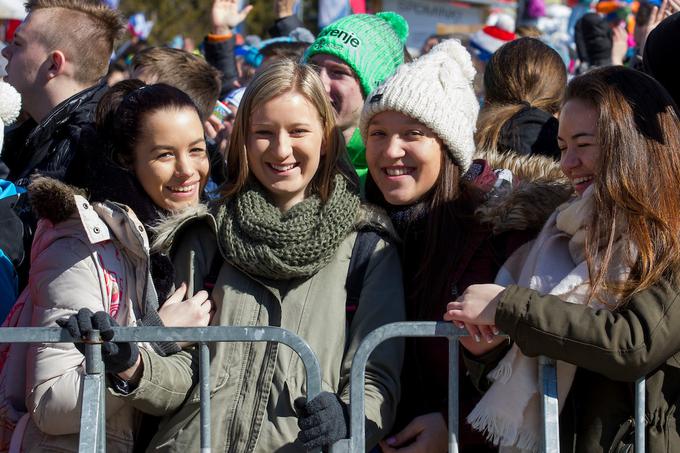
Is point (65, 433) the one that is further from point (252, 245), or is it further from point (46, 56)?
point (46, 56)

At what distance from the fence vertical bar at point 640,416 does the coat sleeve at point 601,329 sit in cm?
5

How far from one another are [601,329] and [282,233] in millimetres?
1140

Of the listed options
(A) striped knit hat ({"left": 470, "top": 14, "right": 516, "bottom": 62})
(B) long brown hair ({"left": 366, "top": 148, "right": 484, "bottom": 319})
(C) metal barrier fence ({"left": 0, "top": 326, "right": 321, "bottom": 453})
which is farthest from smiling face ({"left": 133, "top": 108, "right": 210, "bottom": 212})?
(A) striped knit hat ({"left": 470, "top": 14, "right": 516, "bottom": 62})

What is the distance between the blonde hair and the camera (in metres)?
3.68

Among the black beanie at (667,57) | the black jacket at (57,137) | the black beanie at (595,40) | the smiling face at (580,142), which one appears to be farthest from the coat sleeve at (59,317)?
the black beanie at (595,40)

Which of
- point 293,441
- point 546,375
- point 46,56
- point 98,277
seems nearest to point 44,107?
point 46,56

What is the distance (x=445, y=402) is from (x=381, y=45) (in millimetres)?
2201

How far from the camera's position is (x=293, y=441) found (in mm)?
3273

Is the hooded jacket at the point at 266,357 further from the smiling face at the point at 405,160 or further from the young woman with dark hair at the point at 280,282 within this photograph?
the smiling face at the point at 405,160

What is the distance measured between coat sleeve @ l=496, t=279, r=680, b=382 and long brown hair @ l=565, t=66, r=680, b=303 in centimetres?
7

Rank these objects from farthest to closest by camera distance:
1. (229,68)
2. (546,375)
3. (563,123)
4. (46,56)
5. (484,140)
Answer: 1. (229,68)
2. (46,56)
3. (484,140)
4. (563,123)
5. (546,375)

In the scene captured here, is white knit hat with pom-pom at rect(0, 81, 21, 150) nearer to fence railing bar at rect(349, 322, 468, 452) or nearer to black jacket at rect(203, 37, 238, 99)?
Answer: fence railing bar at rect(349, 322, 468, 452)

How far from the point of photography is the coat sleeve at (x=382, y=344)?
3305 millimetres

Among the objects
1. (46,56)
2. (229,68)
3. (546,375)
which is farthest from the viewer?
(229,68)
